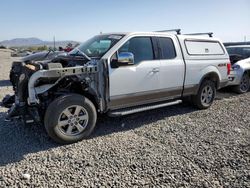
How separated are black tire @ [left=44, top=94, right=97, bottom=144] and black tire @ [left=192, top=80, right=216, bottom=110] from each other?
299cm

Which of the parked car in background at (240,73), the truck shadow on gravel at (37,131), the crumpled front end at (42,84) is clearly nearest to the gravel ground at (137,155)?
the truck shadow on gravel at (37,131)

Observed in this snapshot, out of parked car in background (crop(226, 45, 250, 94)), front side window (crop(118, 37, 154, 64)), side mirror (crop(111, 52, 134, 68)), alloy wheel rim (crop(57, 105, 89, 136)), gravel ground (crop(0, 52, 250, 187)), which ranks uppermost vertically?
front side window (crop(118, 37, 154, 64))

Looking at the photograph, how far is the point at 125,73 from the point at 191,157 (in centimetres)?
195

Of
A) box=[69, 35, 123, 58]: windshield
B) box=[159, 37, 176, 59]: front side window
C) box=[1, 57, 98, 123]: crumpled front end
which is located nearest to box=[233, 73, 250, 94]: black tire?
box=[159, 37, 176, 59]: front side window

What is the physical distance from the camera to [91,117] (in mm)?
4809

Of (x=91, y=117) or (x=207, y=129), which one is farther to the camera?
(x=207, y=129)

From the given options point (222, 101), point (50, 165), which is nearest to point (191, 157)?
point (50, 165)

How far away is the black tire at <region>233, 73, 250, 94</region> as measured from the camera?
8914mm

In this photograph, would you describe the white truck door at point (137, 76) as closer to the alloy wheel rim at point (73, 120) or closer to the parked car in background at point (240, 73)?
the alloy wheel rim at point (73, 120)

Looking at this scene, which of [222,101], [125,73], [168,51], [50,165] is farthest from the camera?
[222,101]

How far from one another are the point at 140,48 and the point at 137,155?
7.49 ft

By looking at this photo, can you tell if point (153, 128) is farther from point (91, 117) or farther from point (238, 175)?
point (238, 175)

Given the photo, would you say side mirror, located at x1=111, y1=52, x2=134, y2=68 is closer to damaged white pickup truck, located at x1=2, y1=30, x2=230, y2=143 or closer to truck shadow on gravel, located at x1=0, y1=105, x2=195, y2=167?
damaged white pickup truck, located at x1=2, y1=30, x2=230, y2=143

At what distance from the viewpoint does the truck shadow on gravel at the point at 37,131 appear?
4.30 meters
